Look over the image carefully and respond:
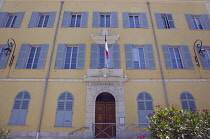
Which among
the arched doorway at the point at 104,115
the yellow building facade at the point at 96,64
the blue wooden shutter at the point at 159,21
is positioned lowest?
the arched doorway at the point at 104,115

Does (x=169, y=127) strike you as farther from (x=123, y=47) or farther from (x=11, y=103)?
(x=11, y=103)

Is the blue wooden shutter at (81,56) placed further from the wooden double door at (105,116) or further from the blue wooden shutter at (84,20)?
the wooden double door at (105,116)

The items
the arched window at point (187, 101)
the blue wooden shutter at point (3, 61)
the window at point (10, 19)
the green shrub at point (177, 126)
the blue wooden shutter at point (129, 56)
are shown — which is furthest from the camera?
the window at point (10, 19)

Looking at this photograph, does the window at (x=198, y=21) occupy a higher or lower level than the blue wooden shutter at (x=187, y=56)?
higher

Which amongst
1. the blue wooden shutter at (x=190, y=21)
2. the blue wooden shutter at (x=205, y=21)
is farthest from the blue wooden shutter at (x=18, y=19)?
the blue wooden shutter at (x=205, y=21)

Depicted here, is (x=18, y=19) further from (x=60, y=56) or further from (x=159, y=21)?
(x=159, y=21)

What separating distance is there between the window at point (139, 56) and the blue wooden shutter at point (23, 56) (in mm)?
6129

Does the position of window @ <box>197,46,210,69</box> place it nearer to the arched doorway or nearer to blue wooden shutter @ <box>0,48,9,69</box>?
the arched doorway

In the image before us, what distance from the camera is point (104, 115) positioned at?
28.0 feet

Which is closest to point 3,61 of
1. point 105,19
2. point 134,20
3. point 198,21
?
point 105,19

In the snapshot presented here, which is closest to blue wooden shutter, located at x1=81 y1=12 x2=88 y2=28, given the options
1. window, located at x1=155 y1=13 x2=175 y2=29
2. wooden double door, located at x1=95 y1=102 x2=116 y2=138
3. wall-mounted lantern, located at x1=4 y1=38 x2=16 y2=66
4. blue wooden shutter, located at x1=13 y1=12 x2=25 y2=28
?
blue wooden shutter, located at x1=13 y1=12 x2=25 y2=28

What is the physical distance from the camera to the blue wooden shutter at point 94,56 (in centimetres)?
920

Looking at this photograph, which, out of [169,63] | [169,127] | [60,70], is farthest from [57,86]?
[169,63]

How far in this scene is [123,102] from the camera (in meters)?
8.35
